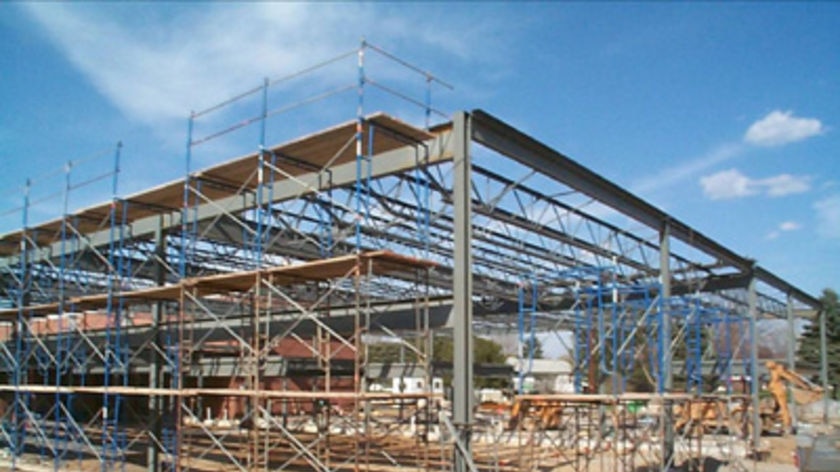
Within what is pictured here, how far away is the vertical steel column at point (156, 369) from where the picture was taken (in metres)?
18.2

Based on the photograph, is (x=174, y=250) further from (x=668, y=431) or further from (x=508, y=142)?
(x=668, y=431)

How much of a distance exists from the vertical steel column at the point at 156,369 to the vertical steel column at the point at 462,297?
8564mm

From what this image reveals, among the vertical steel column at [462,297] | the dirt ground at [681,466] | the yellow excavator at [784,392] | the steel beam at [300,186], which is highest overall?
the steel beam at [300,186]

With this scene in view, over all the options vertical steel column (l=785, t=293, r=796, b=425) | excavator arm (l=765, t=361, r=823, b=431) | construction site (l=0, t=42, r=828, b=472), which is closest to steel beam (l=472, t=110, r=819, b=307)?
construction site (l=0, t=42, r=828, b=472)

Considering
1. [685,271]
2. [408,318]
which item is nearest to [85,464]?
[408,318]

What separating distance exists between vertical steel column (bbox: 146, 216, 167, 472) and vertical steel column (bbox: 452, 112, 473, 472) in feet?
28.1

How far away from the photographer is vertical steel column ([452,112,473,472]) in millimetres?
12773

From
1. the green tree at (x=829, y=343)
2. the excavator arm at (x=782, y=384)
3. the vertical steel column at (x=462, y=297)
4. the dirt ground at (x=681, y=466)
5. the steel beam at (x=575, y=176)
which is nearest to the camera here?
the vertical steel column at (x=462, y=297)

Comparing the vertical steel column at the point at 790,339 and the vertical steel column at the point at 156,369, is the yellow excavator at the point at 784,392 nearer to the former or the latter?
the vertical steel column at the point at 790,339

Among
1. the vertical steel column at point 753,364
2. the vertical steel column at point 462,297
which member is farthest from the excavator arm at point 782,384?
the vertical steel column at point 462,297

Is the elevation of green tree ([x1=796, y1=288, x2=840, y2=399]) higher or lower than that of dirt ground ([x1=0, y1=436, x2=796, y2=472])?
higher

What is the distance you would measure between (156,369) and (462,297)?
375 inches

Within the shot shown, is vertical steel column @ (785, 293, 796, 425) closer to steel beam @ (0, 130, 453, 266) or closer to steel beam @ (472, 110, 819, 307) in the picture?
steel beam @ (472, 110, 819, 307)

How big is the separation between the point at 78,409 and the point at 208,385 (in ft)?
21.5
